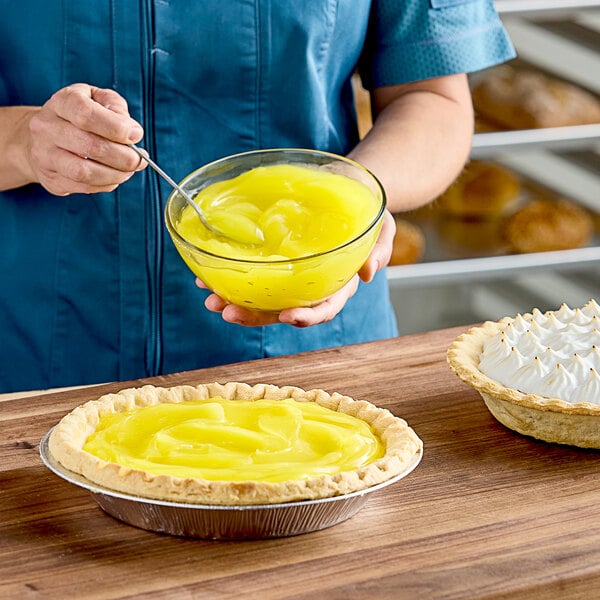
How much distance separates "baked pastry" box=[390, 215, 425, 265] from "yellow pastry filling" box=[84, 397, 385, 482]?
2.04 meters

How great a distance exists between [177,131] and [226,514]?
0.85 metres

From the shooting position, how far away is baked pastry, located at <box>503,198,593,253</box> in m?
3.47

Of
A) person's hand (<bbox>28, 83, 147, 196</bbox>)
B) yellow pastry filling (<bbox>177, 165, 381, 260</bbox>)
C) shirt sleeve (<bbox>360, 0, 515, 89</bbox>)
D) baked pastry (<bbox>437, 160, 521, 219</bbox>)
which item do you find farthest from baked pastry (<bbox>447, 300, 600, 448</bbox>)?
baked pastry (<bbox>437, 160, 521, 219</bbox>)

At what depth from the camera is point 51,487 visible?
1283 millimetres

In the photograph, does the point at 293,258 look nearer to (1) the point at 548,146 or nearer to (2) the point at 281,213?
(2) the point at 281,213

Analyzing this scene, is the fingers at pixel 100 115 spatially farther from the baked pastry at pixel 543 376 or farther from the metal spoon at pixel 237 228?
the baked pastry at pixel 543 376

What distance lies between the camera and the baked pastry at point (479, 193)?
344 centimetres

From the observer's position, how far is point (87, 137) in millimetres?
1351

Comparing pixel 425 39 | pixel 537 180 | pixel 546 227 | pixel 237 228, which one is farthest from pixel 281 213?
pixel 537 180

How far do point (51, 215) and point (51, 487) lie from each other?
2.16 ft

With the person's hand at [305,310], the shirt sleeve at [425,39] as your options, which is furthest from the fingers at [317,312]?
the shirt sleeve at [425,39]

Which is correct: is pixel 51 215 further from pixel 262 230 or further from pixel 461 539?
pixel 461 539

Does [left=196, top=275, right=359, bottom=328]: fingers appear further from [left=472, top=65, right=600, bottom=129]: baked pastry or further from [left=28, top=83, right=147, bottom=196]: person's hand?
[left=472, top=65, right=600, bottom=129]: baked pastry

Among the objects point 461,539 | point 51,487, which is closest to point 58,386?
point 51,487
